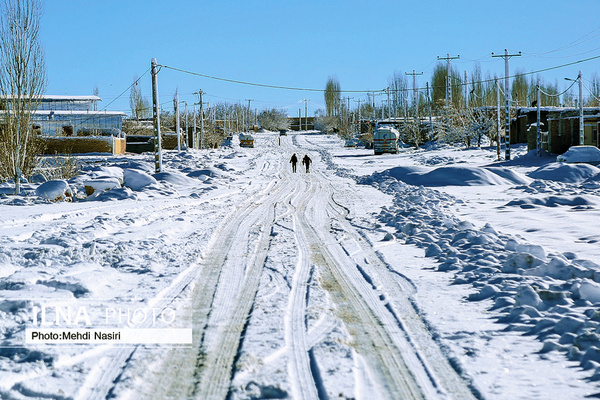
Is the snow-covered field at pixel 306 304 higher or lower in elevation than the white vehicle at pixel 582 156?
lower

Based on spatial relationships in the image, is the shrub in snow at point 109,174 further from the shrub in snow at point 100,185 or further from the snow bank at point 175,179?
the snow bank at point 175,179

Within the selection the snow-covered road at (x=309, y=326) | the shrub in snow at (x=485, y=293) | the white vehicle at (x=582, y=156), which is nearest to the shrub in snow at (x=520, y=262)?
the shrub in snow at (x=485, y=293)

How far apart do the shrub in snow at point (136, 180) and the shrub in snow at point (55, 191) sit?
117 inches

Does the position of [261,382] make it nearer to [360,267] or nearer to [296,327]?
[296,327]

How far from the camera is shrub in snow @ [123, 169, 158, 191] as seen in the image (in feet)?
73.8

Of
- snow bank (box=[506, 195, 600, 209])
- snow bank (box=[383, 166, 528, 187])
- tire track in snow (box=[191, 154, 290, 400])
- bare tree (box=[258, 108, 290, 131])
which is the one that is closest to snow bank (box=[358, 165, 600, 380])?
tire track in snow (box=[191, 154, 290, 400])

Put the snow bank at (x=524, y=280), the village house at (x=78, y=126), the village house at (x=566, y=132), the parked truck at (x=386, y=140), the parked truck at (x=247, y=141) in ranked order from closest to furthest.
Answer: the snow bank at (x=524, y=280)
the village house at (x=566, y=132)
the parked truck at (x=386, y=140)
the village house at (x=78, y=126)
the parked truck at (x=247, y=141)

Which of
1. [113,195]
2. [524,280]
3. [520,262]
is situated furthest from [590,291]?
[113,195]

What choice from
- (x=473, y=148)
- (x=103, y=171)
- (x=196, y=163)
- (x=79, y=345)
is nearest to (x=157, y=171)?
(x=103, y=171)

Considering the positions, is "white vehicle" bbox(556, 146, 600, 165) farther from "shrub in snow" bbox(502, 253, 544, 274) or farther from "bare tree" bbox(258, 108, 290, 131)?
"bare tree" bbox(258, 108, 290, 131)

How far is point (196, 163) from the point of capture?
132 feet

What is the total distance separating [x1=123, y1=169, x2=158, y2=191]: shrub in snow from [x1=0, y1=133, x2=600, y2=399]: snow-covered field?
8026mm

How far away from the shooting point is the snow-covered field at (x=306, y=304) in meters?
4.38

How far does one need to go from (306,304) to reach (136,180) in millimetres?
17731
